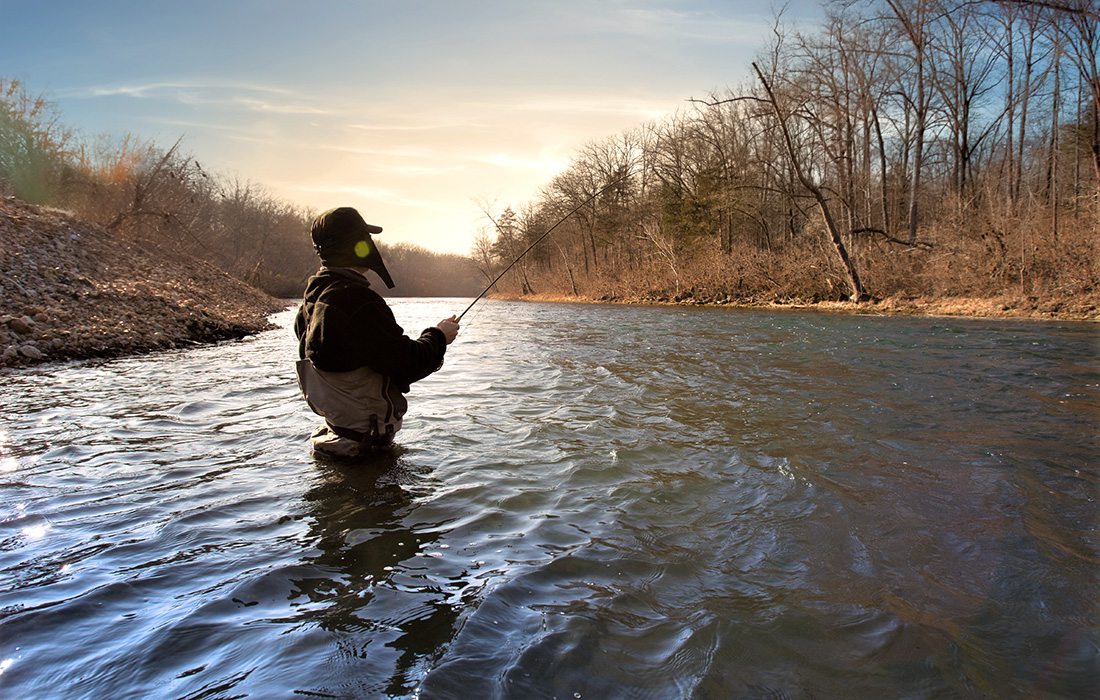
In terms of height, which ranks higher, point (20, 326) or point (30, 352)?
point (20, 326)

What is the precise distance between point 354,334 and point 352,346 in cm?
8

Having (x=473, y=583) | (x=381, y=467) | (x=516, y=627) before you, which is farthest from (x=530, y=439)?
(x=516, y=627)

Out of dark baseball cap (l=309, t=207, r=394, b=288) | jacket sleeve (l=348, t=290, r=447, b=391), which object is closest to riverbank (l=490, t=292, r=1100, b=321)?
jacket sleeve (l=348, t=290, r=447, b=391)

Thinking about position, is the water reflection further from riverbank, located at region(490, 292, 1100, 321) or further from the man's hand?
riverbank, located at region(490, 292, 1100, 321)

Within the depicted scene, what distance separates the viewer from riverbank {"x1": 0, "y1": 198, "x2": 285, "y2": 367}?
10805mm

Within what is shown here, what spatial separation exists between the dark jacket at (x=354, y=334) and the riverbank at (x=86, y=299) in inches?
342

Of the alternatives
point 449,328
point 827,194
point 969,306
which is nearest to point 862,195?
point 827,194

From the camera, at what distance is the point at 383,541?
3180 mm

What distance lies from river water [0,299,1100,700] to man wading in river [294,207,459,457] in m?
0.35

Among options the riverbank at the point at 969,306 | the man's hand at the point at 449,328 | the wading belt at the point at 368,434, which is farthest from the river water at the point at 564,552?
the riverbank at the point at 969,306

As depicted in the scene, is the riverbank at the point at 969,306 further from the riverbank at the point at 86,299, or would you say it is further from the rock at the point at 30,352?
the rock at the point at 30,352

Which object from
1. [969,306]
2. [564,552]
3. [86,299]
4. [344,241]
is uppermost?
[344,241]

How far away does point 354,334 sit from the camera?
388 centimetres

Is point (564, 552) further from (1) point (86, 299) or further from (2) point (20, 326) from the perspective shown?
(1) point (86, 299)
